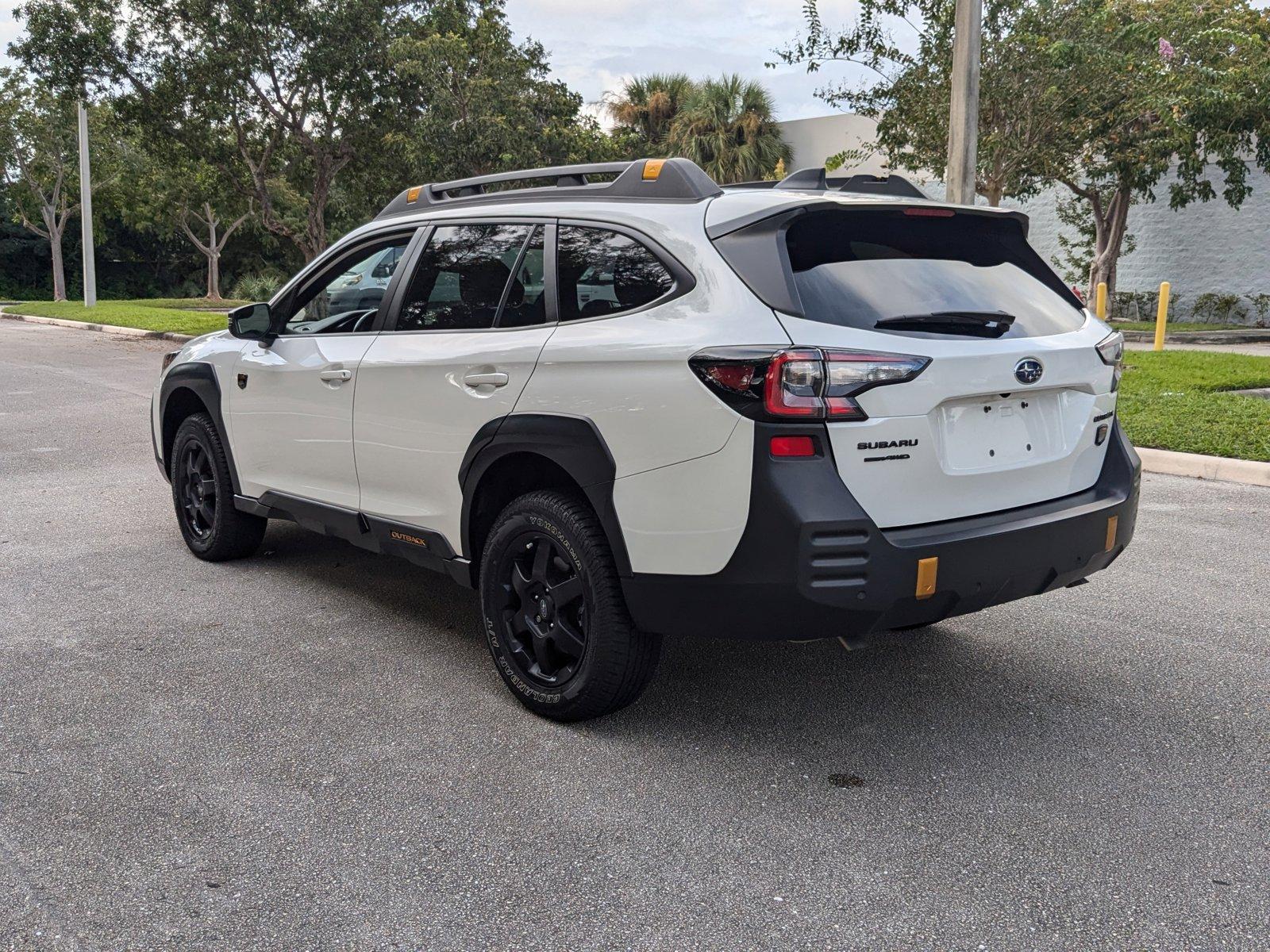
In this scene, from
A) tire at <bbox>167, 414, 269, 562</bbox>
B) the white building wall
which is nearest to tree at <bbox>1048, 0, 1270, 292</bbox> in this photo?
the white building wall

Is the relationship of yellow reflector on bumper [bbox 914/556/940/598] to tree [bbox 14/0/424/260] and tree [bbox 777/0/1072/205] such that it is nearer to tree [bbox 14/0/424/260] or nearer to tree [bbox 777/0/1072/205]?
tree [bbox 777/0/1072/205]

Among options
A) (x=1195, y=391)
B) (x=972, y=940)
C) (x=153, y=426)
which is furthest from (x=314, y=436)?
(x=1195, y=391)

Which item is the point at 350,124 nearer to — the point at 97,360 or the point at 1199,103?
the point at 97,360

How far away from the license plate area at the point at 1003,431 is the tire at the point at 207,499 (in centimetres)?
367

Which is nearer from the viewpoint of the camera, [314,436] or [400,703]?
[400,703]

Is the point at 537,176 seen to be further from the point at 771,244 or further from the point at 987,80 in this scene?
the point at 987,80

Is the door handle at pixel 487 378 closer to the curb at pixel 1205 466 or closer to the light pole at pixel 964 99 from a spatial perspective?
the curb at pixel 1205 466

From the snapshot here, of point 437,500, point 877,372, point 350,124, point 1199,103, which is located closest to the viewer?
point 877,372

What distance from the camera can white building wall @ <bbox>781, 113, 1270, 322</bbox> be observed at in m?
24.8

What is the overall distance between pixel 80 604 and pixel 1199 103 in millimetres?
20848

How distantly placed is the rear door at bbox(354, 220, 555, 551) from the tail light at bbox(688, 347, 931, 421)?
0.87m

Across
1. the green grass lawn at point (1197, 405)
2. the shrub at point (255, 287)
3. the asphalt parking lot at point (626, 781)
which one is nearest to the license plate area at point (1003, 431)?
the asphalt parking lot at point (626, 781)

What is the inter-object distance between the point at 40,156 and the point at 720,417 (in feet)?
143

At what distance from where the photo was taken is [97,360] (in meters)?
17.3
